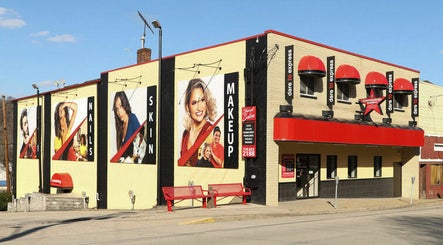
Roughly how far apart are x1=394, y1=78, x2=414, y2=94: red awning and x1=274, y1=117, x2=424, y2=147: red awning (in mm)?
2110

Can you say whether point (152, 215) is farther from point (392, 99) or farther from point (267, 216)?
point (392, 99)

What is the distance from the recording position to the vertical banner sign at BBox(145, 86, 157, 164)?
28.5m

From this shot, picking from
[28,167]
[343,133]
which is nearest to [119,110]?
[343,133]

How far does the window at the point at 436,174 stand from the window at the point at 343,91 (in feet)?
33.6

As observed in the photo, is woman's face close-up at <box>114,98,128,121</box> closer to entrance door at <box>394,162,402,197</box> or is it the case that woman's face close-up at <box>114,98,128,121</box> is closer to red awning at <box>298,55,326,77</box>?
red awning at <box>298,55,326,77</box>

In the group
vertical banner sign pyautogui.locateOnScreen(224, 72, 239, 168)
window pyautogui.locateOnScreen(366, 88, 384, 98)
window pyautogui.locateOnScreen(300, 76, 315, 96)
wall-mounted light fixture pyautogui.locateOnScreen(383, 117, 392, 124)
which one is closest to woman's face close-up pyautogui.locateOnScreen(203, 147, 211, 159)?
vertical banner sign pyautogui.locateOnScreen(224, 72, 239, 168)

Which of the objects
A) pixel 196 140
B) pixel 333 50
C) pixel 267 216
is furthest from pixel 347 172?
pixel 267 216

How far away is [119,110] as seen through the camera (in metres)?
31.6

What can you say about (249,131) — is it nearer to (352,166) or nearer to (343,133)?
(343,133)

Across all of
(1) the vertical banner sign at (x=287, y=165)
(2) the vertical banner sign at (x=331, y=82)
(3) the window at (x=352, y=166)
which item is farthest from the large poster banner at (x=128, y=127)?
(3) the window at (x=352, y=166)

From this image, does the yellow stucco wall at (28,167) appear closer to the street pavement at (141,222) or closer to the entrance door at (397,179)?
the street pavement at (141,222)

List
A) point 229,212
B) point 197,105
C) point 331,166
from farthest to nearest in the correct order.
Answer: point 331,166, point 197,105, point 229,212

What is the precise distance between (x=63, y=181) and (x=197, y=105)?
48.6 feet

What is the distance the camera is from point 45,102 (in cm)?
4003
